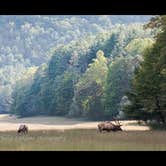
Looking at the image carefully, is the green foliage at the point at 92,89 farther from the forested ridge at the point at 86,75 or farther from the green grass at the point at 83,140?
the green grass at the point at 83,140

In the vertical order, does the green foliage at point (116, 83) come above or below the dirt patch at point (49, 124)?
above

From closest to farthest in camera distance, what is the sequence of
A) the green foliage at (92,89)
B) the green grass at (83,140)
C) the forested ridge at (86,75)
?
the green grass at (83,140) < the forested ridge at (86,75) < the green foliage at (92,89)

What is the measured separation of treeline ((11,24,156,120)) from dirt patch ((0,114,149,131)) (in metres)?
A: 0.25

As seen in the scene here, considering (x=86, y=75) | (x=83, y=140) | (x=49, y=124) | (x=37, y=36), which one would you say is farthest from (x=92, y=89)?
(x=83, y=140)

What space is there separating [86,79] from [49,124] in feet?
15.3

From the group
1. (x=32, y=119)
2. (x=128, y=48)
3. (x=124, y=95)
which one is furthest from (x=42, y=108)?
(x=128, y=48)

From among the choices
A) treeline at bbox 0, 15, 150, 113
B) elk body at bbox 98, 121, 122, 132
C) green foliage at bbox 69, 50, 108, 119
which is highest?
treeline at bbox 0, 15, 150, 113

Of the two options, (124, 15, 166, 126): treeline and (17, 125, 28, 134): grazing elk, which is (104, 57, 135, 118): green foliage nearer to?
(124, 15, 166, 126): treeline

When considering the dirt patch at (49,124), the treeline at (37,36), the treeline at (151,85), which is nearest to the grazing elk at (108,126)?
the dirt patch at (49,124)

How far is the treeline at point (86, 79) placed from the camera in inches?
647

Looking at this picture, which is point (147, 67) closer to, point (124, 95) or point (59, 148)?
point (124, 95)

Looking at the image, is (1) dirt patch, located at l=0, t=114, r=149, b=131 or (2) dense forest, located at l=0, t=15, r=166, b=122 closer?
(1) dirt patch, located at l=0, t=114, r=149, b=131

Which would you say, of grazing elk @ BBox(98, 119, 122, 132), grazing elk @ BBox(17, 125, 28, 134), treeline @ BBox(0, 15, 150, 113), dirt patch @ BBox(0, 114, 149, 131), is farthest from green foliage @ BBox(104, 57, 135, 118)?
grazing elk @ BBox(17, 125, 28, 134)

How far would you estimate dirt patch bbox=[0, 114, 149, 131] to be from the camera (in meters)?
14.4
